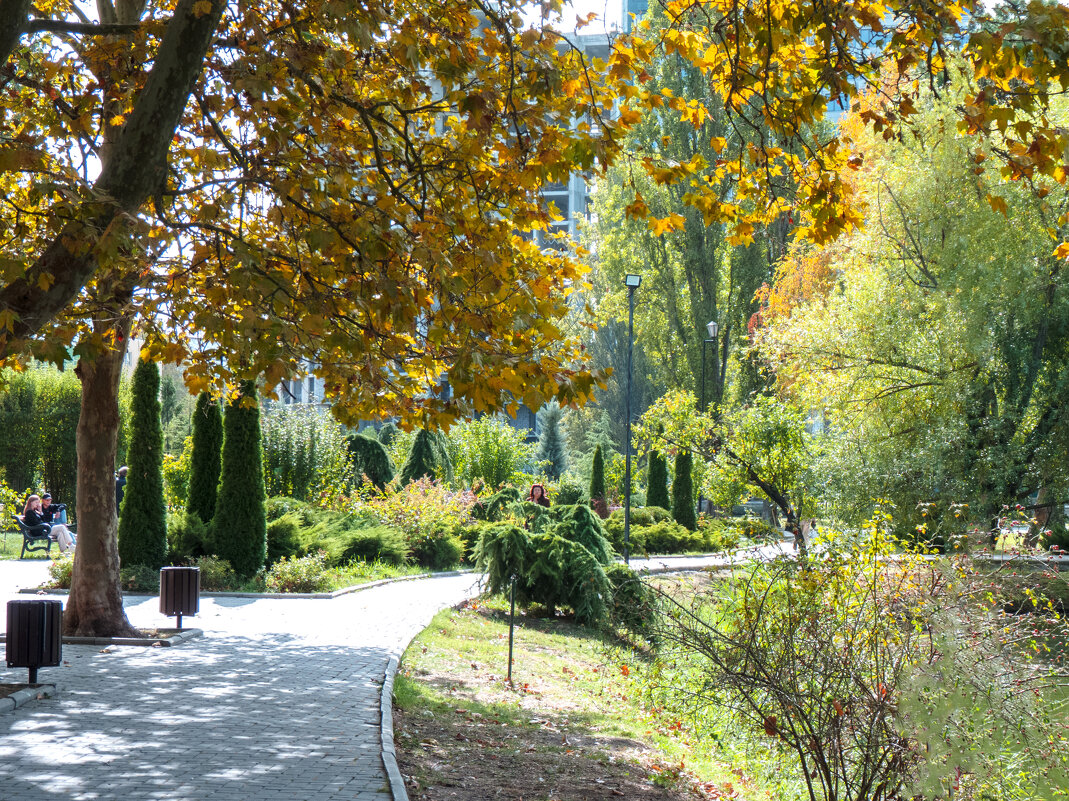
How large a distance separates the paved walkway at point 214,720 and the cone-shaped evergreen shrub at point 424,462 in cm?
1481

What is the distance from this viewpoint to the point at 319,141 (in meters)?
7.07

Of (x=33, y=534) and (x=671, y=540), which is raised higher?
(x=33, y=534)

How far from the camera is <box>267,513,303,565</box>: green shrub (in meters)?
→ 17.7

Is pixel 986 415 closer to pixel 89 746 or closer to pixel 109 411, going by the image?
pixel 109 411

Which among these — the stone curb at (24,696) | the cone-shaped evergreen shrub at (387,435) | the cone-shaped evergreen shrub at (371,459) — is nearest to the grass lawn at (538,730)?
the stone curb at (24,696)

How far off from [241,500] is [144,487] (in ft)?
5.59

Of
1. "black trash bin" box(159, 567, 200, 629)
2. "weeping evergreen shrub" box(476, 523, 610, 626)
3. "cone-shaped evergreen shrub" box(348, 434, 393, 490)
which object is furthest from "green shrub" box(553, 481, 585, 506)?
"black trash bin" box(159, 567, 200, 629)

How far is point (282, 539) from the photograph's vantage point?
58.6 feet

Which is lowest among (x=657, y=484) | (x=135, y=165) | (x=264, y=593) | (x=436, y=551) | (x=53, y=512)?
(x=264, y=593)

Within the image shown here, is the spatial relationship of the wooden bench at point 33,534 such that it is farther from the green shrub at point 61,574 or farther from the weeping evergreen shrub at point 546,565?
the weeping evergreen shrub at point 546,565

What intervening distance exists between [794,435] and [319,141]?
57.5 ft

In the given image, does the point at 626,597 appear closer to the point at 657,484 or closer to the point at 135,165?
the point at 135,165

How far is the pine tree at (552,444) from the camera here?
48.2 metres

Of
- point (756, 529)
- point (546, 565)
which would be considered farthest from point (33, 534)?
point (756, 529)
